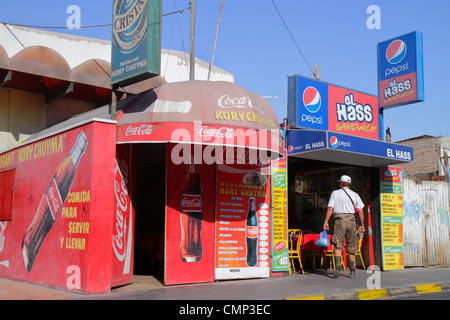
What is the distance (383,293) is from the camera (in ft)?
28.0

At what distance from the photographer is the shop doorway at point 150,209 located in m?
11.5

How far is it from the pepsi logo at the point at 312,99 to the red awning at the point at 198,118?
290cm

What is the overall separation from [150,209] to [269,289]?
5.09m

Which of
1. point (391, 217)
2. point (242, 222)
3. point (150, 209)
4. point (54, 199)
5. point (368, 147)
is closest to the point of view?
point (54, 199)

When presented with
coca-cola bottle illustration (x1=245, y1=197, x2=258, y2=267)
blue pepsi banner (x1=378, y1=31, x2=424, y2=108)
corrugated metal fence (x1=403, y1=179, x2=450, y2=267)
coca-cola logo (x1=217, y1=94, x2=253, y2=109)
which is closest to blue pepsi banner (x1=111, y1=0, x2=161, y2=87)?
coca-cola logo (x1=217, y1=94, x2=253, y2=109)

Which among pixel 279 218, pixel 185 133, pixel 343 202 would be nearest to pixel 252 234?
pixel 279 218

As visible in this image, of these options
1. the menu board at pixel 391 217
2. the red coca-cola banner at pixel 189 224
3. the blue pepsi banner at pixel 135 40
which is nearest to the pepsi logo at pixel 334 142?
the red coca-cola banner at pixel 189 224

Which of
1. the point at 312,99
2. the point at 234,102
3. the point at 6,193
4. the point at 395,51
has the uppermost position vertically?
the point at 395,51

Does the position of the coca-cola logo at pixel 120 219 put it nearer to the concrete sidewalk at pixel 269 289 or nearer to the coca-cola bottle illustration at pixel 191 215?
the concrete sidewalk at pixel 269 289

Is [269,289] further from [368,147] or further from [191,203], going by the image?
[368,147]
